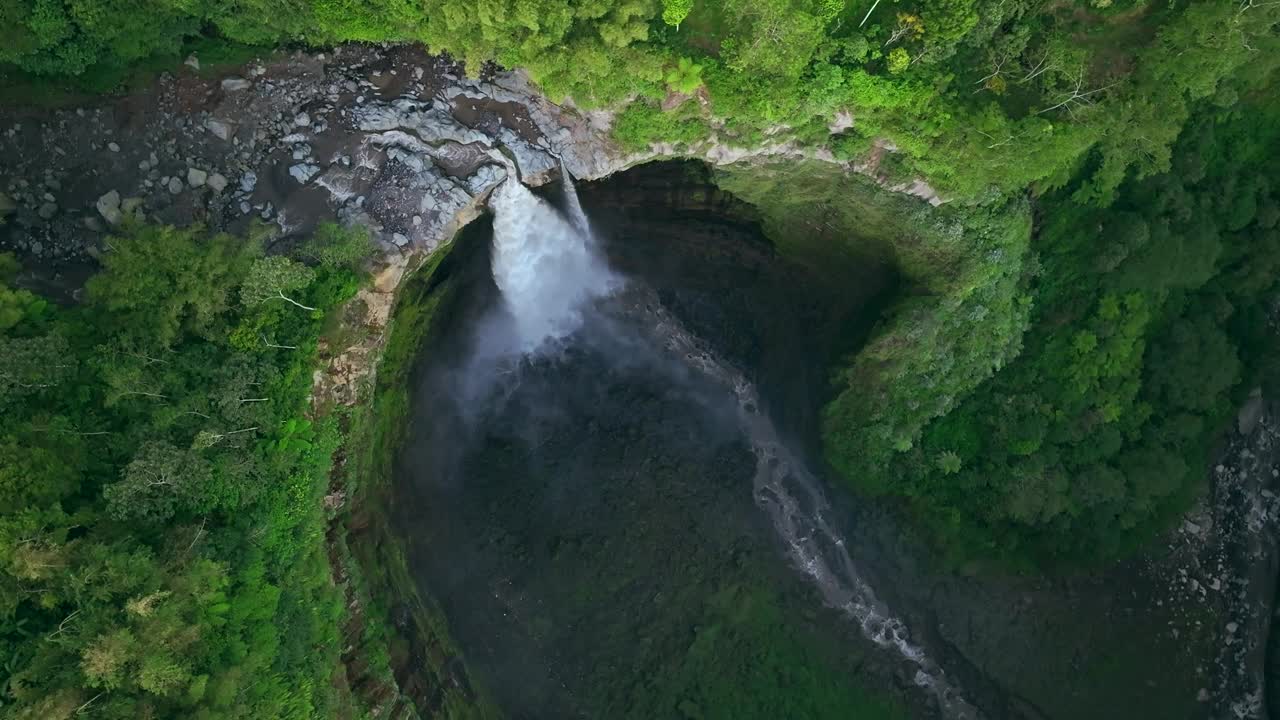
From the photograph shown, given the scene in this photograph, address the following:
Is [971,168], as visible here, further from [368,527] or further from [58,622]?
[58,622]

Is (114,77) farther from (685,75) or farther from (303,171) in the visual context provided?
(685,75)

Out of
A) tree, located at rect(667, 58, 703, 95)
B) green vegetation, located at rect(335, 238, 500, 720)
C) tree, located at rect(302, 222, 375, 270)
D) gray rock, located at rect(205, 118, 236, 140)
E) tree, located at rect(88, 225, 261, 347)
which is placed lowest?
green vegetation, located at rect(335, 238, 500, 720)

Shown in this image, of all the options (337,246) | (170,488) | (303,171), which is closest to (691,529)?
(337,246)

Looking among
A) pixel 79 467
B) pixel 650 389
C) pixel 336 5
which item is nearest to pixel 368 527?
pixel 79 467

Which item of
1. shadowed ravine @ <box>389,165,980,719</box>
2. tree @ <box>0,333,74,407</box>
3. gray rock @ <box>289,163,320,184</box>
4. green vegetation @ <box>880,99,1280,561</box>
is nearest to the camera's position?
tree @ <box>0,333,74,407</box>

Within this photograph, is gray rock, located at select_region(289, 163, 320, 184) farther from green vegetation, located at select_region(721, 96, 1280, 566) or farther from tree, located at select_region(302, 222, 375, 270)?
green vegetation, located at select_region(721, 96, 1280, 566)

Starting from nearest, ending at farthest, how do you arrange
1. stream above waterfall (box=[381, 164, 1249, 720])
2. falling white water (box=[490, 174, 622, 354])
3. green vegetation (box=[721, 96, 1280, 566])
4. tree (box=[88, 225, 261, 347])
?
1. tree (box=[88, 225, 261, 347])
2. falling white water (box=[490, 174, 622, 354])
3. green vegetation (box=[721, 96, 1280, 566])
4. stream above waterfall (box=[381, 164, 1249, 720])

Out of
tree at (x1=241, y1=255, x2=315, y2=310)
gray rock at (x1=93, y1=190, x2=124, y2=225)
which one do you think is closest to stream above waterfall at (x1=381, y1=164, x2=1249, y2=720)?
tree at (x1=241, y1=255, x2=315, y2=310)
